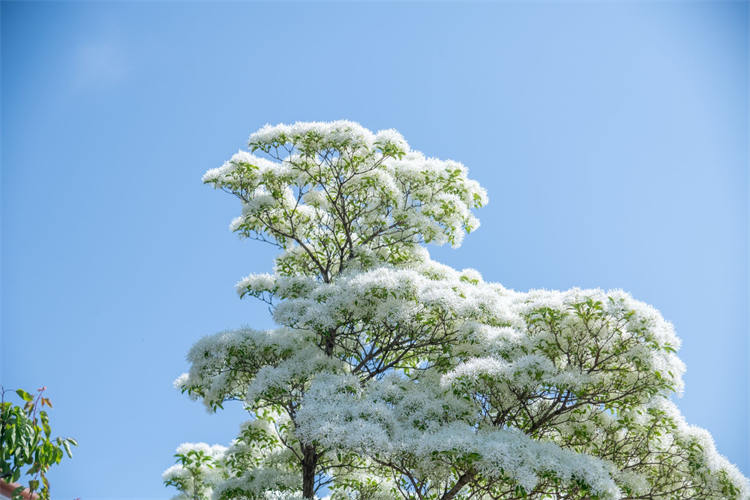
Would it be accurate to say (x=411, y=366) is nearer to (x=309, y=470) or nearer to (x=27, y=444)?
(x=309, y=470)

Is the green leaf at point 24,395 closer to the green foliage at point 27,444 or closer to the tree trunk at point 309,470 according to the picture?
the green foliage at point 27,444

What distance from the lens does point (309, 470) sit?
1125 cm

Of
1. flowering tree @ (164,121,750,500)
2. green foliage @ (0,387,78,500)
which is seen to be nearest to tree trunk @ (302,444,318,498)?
flowering tree @ (164,121,750,500)

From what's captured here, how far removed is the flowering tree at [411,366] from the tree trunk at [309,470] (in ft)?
0.08

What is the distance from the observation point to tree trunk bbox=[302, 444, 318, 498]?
11.2 metres

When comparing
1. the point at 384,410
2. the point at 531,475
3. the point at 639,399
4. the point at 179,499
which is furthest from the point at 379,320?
the point at 179,499

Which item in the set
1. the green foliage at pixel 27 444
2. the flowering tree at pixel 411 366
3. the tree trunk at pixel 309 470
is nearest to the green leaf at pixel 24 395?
the green foliage at pixel 27 444

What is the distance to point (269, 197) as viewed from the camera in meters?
12.5

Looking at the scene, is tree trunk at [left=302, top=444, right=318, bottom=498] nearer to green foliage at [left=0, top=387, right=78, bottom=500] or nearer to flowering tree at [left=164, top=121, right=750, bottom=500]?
flowering tree at [left=164, top=121, right=750, bottom=500]

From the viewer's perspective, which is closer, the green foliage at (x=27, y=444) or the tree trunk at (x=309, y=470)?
the green foliage at (x=27, y=444)

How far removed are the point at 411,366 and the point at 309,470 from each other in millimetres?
2899

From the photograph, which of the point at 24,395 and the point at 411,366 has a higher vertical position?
the point at 411,366

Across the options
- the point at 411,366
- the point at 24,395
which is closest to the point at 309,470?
the point at 411,366

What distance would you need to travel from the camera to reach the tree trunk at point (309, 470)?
11156 millimetres
